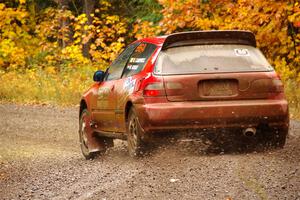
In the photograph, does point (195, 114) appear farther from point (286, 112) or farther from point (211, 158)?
point (286, 112)

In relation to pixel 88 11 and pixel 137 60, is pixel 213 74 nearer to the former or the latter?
pixel 137 60

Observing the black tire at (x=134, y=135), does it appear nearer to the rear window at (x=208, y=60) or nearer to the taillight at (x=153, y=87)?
the taillight at (x=153, y=87)

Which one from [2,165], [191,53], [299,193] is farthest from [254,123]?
[2,165]

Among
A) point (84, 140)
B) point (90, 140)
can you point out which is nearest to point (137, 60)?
point (90, 140)

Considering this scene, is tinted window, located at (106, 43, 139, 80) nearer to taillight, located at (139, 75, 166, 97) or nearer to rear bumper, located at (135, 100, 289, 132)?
taillight, located at (139, 75, 166, 97)

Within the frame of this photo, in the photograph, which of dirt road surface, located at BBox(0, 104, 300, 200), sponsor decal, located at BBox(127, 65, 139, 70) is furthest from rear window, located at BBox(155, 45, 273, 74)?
dirt road surface, located at BBox(0, 104, 300, 200)

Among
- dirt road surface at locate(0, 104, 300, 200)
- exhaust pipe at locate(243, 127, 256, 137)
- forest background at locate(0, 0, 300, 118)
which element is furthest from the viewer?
forest background at locate(0, 0, 300, 118)

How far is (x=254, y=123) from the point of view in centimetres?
884

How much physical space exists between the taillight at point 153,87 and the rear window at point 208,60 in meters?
0.10

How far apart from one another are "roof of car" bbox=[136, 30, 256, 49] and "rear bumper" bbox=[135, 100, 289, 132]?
815 mm

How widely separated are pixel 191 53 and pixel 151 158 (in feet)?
4.31

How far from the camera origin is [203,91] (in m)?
8.77

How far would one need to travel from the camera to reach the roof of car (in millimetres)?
9109

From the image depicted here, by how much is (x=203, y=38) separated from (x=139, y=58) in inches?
35.8
